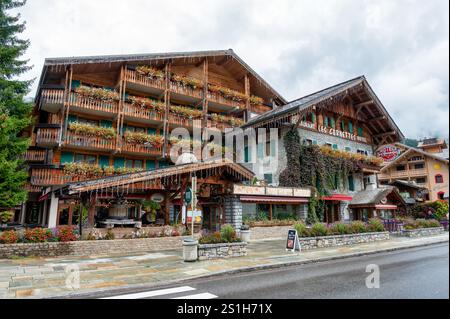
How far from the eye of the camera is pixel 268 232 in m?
21.5

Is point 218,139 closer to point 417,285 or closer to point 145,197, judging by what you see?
point 145,197

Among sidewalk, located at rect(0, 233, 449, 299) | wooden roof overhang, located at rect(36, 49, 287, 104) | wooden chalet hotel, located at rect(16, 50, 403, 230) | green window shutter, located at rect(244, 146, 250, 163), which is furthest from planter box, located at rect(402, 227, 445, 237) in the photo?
wooden roof overhang, located at rect(36, 49, 287, 104)

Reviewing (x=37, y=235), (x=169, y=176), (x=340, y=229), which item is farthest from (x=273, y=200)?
(x=37, y=235)

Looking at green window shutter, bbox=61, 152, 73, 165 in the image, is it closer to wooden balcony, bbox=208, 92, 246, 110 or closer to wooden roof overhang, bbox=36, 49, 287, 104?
wooden roof overhang, bbox=36, 49, 287, 104

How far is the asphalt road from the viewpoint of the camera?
690 centimetres

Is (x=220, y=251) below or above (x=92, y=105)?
below

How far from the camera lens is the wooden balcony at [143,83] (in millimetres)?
24553

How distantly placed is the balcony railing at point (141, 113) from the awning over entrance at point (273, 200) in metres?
10.1

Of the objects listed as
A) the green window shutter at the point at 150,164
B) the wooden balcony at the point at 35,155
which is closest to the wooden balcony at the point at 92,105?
the wooden balcony at the point at 35,155

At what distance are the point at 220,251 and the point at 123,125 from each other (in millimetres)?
16282

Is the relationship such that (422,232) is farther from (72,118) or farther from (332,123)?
(72,118)

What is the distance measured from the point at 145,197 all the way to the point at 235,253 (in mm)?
10837
